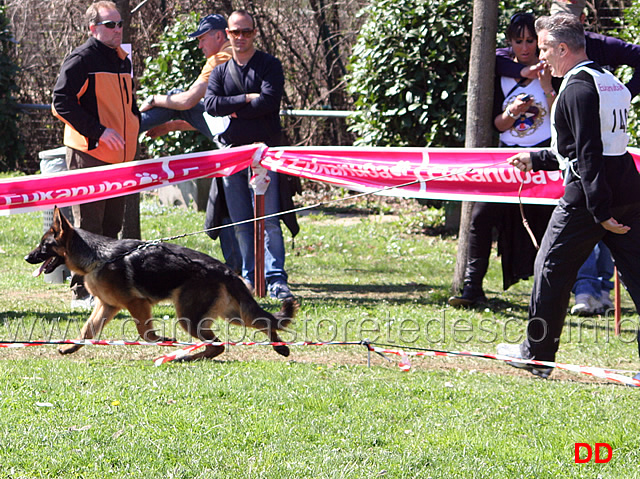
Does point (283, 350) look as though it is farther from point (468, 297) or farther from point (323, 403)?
point (468, 297)

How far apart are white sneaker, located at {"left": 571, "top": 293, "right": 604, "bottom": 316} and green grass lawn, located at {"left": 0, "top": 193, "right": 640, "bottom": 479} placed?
23cm

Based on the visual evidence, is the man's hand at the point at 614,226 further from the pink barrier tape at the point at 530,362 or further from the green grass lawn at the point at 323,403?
the green grass lawn at the point at 323,403

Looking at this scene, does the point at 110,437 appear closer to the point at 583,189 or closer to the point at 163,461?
the point at 163,461

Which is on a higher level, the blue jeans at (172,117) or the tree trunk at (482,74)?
the tree trunk at (482,74)

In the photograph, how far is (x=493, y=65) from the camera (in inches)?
311

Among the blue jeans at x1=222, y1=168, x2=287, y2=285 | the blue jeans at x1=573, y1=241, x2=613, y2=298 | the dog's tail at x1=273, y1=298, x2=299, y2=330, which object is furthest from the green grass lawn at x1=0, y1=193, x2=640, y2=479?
the blue jeans at x1=222, y1=168, x2=287, y2=285

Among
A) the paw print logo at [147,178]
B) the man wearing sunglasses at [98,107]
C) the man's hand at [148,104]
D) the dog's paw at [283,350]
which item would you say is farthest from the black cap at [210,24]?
the dog's paw at [283,350]

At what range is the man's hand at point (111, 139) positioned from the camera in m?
7.52

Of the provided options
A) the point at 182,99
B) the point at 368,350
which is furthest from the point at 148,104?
the point at 368,350

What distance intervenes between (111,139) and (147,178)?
1.55ft

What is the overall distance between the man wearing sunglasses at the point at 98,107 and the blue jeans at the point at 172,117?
3.00 feet

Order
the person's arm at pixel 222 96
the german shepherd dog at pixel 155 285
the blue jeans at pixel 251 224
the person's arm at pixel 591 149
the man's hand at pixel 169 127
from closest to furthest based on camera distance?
the person's arm at pixel 591 149, the german shepherd dog at pixel 155 285, the person's arm at pixel 222 96, the blue jeans at pixel 251 224, the man's hand at pixel 169 127

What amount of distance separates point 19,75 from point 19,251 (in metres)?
6.54

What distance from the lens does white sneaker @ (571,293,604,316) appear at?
25.3ft
